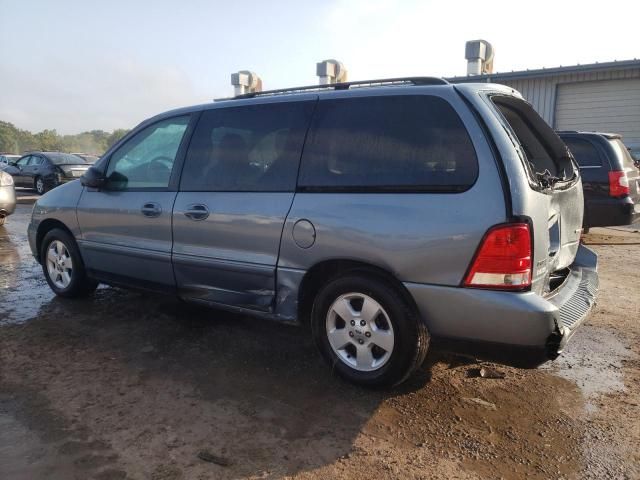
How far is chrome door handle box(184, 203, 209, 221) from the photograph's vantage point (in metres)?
3.56

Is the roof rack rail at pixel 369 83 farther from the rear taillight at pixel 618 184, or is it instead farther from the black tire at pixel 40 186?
the black tire at pixel 40 186

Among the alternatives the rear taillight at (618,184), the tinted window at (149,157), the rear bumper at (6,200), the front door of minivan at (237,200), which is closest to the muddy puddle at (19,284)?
the rear bumper at (6,200)

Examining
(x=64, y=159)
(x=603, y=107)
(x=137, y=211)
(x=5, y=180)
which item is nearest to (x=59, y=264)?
(x=137, y=211)

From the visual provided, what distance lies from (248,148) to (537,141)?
6.76ft

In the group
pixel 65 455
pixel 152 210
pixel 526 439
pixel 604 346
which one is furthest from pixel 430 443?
pixel 152 210

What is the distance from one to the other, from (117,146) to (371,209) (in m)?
2.66

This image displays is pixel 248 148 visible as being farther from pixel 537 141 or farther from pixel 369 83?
pixel 537 141

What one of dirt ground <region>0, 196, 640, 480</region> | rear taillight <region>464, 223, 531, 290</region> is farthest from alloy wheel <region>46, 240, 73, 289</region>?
rear taillight <region>464, 223, 531, 290</region>

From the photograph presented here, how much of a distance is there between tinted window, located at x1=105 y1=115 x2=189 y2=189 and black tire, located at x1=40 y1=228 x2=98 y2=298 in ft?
2.72

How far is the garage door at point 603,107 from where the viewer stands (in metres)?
14.4

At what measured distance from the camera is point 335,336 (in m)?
3.11

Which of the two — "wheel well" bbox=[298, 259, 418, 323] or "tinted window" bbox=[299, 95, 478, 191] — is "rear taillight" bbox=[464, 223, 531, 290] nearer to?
"tinted window" bbox=[299, 95, 478, 191]

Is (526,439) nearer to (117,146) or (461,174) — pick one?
(461,174)

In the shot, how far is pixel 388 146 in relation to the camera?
2914mm
